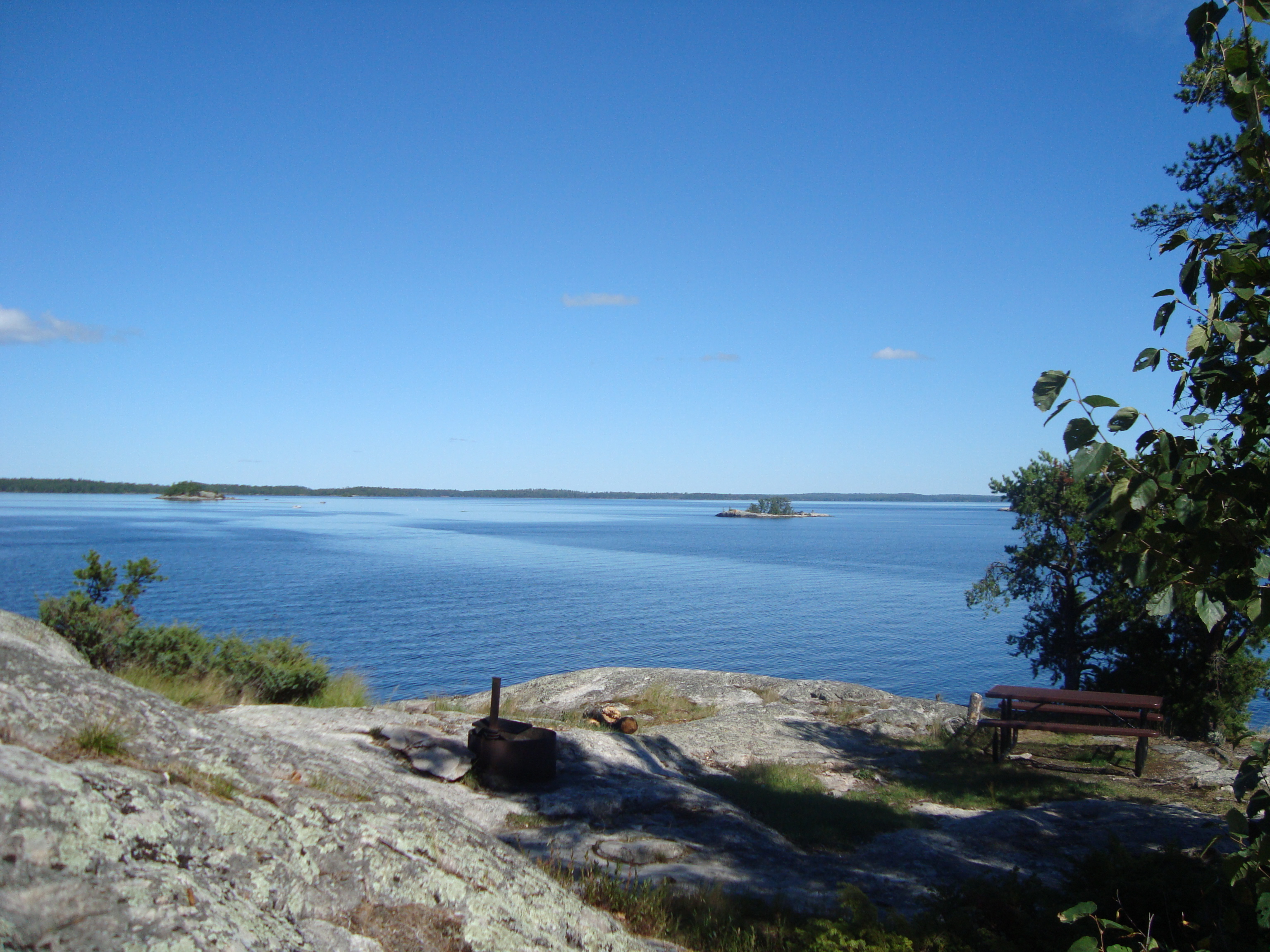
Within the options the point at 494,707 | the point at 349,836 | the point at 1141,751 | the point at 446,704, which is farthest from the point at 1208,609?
the point at 446,704

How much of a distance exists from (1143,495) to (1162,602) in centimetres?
33

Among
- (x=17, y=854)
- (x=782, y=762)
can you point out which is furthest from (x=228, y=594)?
(x=17, y=854)

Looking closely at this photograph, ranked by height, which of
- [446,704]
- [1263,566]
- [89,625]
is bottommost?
[446,704]

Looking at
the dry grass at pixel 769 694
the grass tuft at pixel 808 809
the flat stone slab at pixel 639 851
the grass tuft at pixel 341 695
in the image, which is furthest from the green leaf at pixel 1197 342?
the dry grass at pixel 769 694

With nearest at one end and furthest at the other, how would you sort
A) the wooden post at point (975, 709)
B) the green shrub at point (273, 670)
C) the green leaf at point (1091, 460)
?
the green leaf at point (1091, 460) < the green shrub at point (273, 670) < the wooden post at point (975, 709)

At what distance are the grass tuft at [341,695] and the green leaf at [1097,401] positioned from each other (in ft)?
40.7

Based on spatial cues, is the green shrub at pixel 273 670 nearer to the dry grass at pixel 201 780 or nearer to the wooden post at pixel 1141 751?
the dry grass at pixel 201 780

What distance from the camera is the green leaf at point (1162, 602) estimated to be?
2435 millimetres

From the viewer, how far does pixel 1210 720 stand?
53.6ft

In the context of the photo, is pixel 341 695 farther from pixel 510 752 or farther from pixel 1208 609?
pixel 1208 609

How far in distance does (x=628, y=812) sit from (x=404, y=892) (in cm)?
570

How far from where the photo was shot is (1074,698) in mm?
12875

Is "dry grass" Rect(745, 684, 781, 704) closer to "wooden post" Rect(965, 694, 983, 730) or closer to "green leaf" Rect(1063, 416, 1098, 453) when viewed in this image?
"wooden post" Rect(965, 694, 983, 730)

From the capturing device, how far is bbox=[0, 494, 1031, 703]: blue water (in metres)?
31.8
